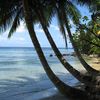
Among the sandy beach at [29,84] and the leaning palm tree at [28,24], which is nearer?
the leaning palm tree at [28,24]

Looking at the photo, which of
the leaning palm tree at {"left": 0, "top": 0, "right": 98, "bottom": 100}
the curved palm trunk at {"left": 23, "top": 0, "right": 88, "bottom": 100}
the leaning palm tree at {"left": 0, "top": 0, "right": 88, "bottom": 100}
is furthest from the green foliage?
the curved palm trunk at {"left": 23, "top": 0, "right": 88, "bottom": 100}

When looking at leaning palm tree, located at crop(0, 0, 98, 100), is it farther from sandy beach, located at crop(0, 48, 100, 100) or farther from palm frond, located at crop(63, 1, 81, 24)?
palm frond, located at crop(63, 1, 81, 24)

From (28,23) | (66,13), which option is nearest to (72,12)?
(66,13)

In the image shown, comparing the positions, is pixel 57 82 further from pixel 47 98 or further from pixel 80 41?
pixel 80 41

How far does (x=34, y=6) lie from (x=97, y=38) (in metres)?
3.51

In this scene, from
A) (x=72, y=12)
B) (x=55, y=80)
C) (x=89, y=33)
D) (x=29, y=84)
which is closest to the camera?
(x=55, y=80)

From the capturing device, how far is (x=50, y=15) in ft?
57.3

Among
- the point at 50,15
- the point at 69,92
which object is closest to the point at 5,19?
the point at 50,15

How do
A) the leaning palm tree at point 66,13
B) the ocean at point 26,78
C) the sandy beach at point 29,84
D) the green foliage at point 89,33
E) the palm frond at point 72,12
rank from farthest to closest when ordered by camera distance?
the palm frond at point 72,12, the ocean at point 26,78, the leaning palm tree at point 66,13, the green foliage at point 89,33, the sandy beach at point 29,84

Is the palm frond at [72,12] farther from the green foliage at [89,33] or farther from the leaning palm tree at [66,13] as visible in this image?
the green foliage at [89,33]

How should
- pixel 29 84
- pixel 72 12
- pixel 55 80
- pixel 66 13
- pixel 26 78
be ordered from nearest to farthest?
1. pixel 55 80
2. pixel 66 13
3. pixel 72 12
4. pixel 29 84
5. pixel 26 78

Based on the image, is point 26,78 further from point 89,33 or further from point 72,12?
point 89,33

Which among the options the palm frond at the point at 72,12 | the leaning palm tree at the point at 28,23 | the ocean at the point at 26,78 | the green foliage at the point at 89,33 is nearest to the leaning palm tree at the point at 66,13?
the palm frond at the point at 72,12

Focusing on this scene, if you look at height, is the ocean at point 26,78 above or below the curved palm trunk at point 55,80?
below
